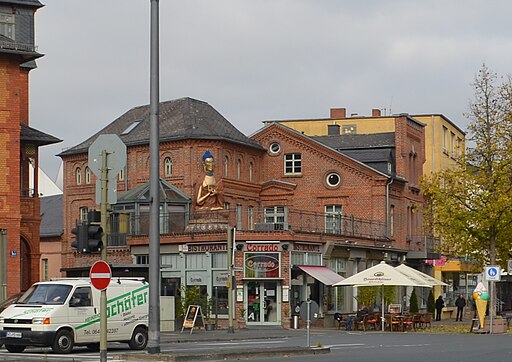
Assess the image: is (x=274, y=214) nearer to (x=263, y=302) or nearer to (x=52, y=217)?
(x=263, y=302)

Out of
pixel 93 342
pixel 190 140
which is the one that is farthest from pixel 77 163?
pixel 93 342

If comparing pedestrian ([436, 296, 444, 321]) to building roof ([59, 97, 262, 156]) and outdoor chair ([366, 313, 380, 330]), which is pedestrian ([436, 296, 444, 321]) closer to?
building roof ([59, 97, 262, 156])

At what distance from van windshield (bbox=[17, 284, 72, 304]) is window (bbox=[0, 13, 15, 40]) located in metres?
22.3

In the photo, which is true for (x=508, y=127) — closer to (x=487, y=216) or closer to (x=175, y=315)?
(x=487, y=216)

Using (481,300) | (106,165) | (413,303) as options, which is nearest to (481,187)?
(481,300)

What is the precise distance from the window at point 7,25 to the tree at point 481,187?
757 inches

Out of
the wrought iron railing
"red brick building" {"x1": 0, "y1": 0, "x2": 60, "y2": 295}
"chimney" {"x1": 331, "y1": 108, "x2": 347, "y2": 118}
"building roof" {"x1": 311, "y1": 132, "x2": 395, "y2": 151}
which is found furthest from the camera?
"chimney" {"x1": 331, "y1": 108, "x2": 347, "y2": 118}

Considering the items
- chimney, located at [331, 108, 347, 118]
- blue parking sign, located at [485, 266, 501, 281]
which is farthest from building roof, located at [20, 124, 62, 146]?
chimney, located at [331, 108, 347, 118]

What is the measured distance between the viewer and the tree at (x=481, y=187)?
149ft

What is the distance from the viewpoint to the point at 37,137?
4841cm

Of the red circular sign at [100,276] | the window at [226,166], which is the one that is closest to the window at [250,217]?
the window at [226,166]

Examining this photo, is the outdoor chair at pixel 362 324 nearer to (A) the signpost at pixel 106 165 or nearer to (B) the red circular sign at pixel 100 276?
(A) the signpost at pixel 106 165

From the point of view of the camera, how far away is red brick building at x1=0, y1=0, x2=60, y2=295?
43938 millimetres

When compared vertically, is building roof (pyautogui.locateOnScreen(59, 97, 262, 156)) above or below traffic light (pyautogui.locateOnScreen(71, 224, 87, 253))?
above
